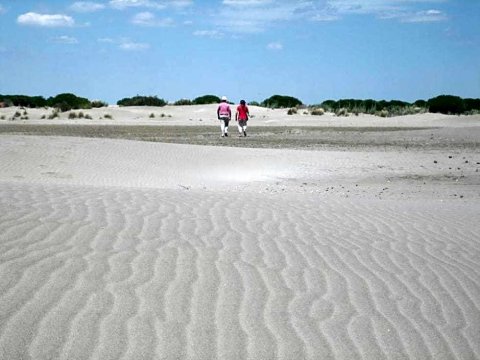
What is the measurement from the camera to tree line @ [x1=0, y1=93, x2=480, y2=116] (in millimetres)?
53125

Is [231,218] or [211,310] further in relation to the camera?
[231,218]

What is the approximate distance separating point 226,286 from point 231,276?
0.84 ft

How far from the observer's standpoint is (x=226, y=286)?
4.72m

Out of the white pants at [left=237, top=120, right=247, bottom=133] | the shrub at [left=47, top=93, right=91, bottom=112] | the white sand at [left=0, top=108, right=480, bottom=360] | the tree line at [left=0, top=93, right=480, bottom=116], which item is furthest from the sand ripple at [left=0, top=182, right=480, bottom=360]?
the shrub at [left=47, top=93, right=91, bottom=112]

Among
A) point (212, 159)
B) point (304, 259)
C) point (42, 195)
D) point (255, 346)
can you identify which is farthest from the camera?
point (212, 159)

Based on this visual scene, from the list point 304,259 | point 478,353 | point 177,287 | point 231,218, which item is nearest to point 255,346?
point 177,287

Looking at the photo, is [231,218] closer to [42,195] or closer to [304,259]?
[304,259]

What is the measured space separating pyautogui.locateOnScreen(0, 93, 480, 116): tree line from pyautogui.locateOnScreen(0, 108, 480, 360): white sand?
4327 centimetres

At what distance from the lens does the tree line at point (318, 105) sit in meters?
53.1

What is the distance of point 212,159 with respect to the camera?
1819cm

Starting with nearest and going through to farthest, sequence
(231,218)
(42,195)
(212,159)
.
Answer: (231,218)
(42,195)
(212,159)

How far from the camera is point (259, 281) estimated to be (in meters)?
4.91

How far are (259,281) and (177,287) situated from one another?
683 mm

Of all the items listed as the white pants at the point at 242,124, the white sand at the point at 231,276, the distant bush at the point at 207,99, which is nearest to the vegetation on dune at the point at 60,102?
the distant bush at the point at 207,99
